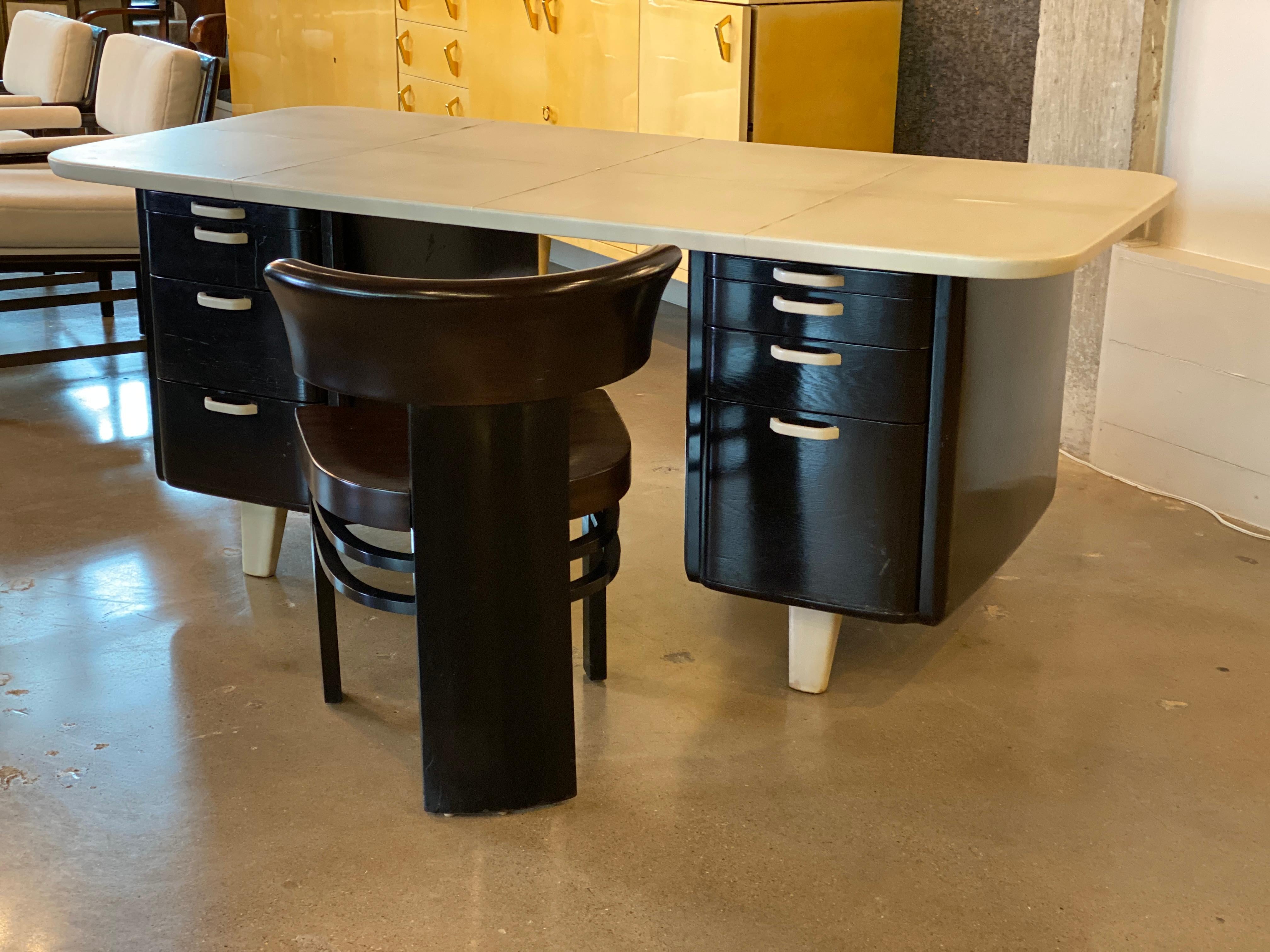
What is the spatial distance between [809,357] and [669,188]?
41cm

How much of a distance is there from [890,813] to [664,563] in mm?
869

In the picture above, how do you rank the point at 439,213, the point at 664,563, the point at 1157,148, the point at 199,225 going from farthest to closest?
the point at 1157,148, the point at 664,563, the point at 199,225, the point at 439,213

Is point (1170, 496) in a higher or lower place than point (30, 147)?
lower

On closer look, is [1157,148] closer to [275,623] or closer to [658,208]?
[658,208]

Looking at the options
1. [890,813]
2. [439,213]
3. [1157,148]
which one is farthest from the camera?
[1157,148]

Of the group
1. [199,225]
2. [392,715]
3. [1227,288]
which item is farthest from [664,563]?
[1227,288]

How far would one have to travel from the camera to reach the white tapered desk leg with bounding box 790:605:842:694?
6.79ft

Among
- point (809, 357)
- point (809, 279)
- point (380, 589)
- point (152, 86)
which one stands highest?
point (152, 86)

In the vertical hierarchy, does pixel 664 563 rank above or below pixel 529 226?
below

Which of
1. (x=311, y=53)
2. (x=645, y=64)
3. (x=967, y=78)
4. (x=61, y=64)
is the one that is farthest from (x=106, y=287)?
(x=967, y=78)

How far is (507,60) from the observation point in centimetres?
442

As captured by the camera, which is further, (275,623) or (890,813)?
(275,623)

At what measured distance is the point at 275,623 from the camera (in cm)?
232

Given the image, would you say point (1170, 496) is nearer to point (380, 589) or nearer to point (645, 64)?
point (380, 589)
